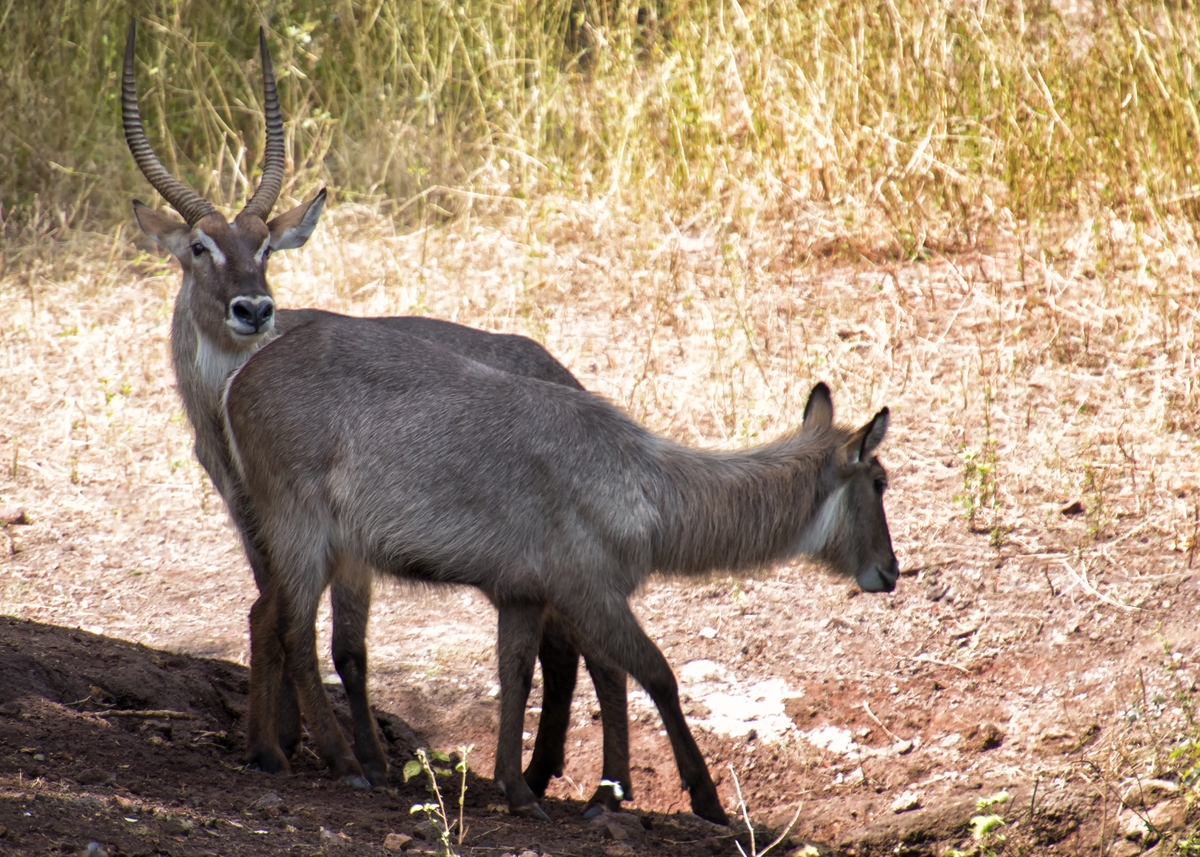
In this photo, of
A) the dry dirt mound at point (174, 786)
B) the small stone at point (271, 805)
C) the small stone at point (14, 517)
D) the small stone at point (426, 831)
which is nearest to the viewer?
the dry dirt mound at point (174, 786)

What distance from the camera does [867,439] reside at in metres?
3.81

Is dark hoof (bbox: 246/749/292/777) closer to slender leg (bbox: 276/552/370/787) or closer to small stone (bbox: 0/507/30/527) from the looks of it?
slender leg (bbox: 276/552/370/787)

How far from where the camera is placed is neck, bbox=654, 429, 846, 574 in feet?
12.6

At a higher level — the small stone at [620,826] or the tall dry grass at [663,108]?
the tall dry grass at [663,108]

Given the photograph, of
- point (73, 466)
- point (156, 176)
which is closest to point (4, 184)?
point (73, 466)

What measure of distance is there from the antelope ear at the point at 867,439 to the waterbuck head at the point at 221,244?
1.87 meters

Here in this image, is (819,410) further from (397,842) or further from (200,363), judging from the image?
(200,363)

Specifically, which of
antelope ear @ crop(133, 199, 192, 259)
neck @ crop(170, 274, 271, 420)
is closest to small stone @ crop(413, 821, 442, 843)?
neck @ crop(170, 274, 271, 420)

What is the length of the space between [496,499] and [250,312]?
1.09 meters

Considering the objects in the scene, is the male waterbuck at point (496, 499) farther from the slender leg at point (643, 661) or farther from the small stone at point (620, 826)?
the small stone at point (620, 826)

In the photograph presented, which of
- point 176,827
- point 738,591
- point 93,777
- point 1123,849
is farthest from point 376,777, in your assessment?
point 1123,849

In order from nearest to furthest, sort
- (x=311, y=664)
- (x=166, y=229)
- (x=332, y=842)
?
(x=332, y=842) → (x=311, y=664) → (x=166, y=229)

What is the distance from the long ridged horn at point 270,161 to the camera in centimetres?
446

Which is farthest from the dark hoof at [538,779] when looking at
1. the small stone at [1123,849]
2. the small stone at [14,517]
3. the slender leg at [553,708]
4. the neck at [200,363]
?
the small stone at [14,517]
